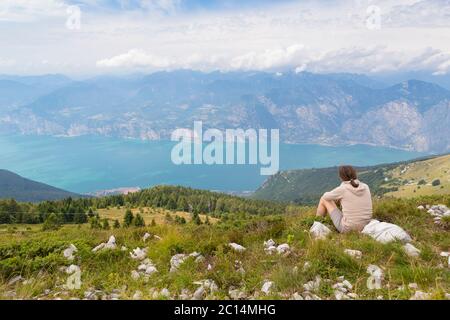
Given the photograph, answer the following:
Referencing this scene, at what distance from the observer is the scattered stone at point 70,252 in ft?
26.1

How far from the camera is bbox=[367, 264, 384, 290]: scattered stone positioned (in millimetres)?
5918

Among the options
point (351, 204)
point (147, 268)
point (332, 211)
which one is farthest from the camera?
point (332, 211)

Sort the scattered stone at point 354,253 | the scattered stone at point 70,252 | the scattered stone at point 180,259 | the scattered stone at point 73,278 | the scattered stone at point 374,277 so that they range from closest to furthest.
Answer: the scattered stone at point 374,277, the scattered stone at point 73,278, the scattered stone at point 354,253, the scattered stone at point 180,259, the scattered stone at point 70,252

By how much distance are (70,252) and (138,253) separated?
1.51m

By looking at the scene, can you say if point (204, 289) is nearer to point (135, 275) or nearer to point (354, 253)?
point (135, 275)

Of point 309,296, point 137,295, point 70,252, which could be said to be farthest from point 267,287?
point 70,252

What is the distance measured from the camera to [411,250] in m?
7.43

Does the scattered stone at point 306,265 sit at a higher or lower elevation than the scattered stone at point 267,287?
higher

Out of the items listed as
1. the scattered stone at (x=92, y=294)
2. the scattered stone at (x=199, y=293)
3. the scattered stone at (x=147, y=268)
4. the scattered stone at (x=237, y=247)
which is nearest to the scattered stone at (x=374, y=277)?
the scattered stone at (x=199, y=293)

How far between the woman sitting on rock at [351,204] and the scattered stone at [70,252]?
6.61m

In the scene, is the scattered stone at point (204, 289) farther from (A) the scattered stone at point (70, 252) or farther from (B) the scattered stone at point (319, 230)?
(B) the scattered stone at point (319, 230)

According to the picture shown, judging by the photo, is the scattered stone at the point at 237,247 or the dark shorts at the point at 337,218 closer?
the scattered stone at the point at 237,247
